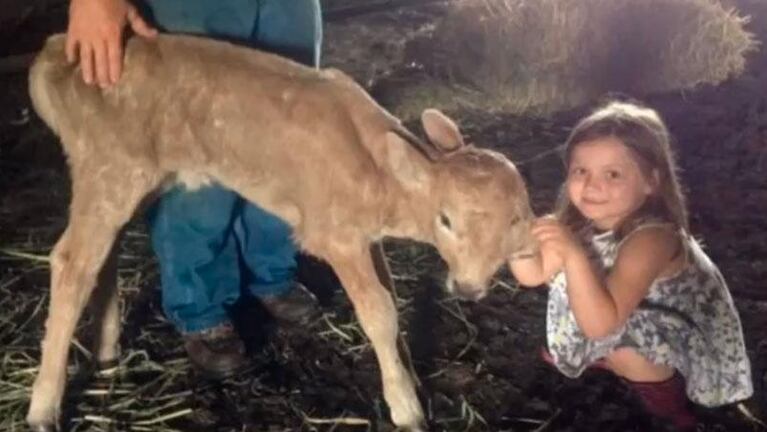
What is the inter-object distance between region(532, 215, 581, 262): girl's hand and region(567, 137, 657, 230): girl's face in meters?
0.23

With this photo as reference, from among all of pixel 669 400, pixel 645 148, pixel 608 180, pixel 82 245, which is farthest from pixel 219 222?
pixel 669 400

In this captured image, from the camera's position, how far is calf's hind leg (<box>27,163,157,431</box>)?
146 inches

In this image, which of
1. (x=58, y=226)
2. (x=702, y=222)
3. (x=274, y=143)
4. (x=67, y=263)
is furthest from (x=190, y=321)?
(x=702, y=222)

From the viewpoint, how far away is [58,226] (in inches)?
220

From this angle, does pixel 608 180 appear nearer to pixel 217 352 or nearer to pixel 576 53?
pixel 217 352

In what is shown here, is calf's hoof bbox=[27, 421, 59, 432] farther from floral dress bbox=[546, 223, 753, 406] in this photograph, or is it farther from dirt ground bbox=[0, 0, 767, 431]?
floral dress bbox=[546, 223, 753, 406]

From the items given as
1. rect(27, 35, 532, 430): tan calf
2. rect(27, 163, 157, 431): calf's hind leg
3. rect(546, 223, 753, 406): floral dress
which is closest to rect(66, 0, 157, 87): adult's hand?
rect(27, 35, 532, 430): tan calf

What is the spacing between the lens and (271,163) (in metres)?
3.65

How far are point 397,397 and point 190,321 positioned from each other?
98 cm

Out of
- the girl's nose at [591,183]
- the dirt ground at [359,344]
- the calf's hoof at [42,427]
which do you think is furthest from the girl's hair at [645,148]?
the calf's hoof at [42,427]

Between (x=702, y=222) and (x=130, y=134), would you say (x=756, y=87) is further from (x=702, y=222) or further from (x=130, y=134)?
(x=130, y=134)

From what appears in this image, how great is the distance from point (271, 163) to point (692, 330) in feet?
4.77

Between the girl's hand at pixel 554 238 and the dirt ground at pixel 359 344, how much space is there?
2.43 feet

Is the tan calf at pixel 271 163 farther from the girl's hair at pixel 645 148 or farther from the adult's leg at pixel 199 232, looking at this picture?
the girl's hair at pixel 645 148
